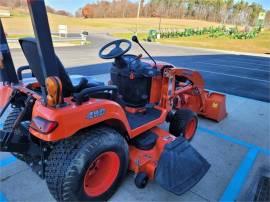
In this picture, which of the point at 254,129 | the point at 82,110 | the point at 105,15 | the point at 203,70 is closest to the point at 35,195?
the point at 82,110

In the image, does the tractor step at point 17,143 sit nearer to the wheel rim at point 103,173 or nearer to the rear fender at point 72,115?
the rear fender at point 72,115

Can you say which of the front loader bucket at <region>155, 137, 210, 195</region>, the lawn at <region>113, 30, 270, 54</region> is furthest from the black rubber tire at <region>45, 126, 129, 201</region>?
the lawn at <region>113, 30, 270, 54</region>

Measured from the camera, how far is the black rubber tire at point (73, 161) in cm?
211

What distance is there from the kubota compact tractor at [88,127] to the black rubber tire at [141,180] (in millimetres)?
10

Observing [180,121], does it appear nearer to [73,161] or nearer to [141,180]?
[141,180]

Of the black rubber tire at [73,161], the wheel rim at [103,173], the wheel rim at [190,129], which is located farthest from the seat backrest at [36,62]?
the wheel rim at [190,129]

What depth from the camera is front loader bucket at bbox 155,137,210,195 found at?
244cm

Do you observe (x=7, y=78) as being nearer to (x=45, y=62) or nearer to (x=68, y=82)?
(x=68, y=82)

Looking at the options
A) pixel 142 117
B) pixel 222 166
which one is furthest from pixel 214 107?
pixel 142 117

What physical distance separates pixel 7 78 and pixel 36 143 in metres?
0.78

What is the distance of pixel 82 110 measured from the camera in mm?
2080

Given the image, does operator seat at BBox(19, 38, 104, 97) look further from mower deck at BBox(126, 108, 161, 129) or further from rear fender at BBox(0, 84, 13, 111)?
mower deck at BBox(126, 108, 161, 129)

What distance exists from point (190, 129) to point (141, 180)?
4.98 ft

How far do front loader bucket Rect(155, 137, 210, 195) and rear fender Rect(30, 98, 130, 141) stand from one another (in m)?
0.73
